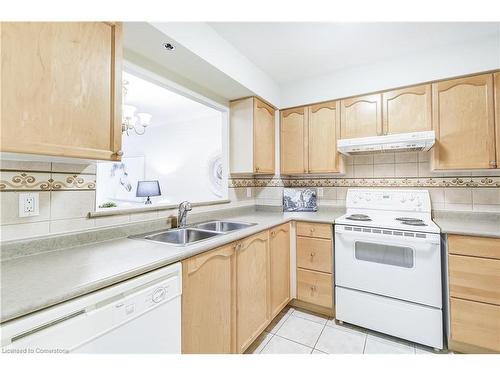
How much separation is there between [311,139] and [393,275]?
146cm

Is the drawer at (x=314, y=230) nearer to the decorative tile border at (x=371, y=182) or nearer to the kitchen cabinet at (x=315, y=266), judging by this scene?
the kitchen cabinet at (x=315, y=266)

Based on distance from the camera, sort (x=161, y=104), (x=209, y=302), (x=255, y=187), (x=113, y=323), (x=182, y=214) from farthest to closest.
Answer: (x=161, y=104), (x=255, y=187), (x=182, y=214), (x=209, y=302), (x=113, y=323)

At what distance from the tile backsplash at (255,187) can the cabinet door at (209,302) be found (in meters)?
0.63

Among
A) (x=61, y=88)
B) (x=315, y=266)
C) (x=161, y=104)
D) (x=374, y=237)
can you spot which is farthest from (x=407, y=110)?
(x=161, y=104)

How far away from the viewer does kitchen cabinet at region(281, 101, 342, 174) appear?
2.37m

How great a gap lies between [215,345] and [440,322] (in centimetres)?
156

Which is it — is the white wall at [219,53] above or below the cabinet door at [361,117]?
above

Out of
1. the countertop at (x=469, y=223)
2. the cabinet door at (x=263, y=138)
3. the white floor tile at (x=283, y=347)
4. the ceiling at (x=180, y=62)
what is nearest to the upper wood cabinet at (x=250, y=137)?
the cabinet door at (x=263, y=138)

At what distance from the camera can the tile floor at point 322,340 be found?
65.2 inches

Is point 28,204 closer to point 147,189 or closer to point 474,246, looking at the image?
point 474,246

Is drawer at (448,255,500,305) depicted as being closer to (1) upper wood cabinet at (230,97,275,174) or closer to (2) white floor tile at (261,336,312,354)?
(2) white floor tile at (261,336,312,354)

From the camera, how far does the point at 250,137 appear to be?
231 cm
